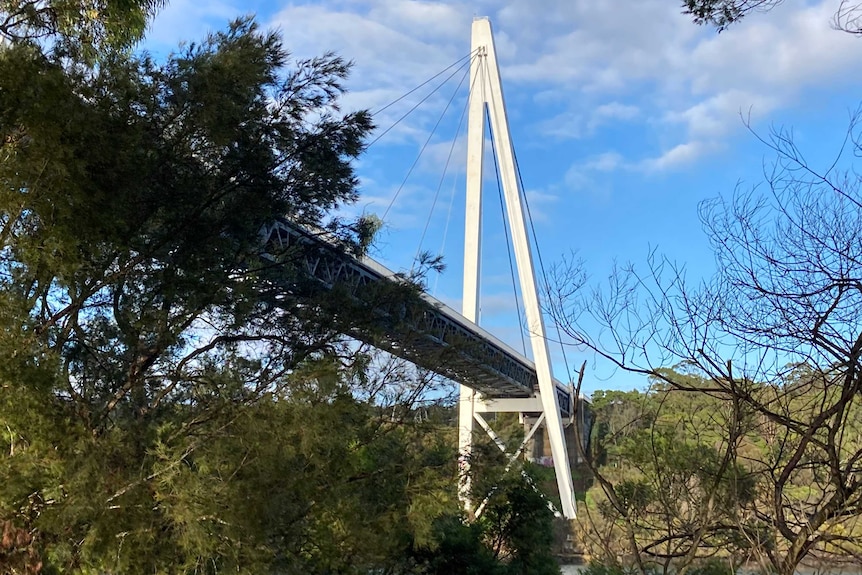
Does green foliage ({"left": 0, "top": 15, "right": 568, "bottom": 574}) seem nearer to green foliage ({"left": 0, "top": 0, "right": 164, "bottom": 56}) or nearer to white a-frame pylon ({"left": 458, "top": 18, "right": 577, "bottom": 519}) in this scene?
green foliage ({"left": 0, "top": 0, "right": 164, "bottom": 56})

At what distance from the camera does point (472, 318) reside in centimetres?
1220

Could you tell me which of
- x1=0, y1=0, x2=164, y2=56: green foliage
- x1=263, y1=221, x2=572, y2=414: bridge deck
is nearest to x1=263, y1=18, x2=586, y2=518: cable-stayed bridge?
x1=263, y1=221, x2=572, y2=414: bridge deck

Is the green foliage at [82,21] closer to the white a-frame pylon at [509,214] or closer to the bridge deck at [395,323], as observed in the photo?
the bridge deck at [395,323]

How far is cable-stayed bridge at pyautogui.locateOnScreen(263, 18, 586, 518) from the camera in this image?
540 cm

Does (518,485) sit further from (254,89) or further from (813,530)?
(813,530)

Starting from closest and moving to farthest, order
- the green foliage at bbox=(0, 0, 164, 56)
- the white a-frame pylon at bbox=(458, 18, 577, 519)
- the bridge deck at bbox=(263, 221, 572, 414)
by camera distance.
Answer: the green foliage at bbox=(0, 0, 164, 56) < the bridge deck at bbox=(263, 221, 572, 414) < the white a-frame pylon at bbox=(458, 18, 577, 519)

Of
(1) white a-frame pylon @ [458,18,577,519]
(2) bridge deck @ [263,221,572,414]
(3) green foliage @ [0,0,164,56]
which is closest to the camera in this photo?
(3) green foliage @ [0,0,164,56]

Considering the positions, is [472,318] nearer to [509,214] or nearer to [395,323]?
[509,214]

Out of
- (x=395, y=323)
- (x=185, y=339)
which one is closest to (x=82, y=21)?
(x=185, y=339)

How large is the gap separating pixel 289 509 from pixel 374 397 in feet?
4.07

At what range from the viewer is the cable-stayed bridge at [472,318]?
5.40 metres

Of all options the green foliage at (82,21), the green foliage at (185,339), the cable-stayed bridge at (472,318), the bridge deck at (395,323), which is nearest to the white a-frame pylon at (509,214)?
the cable-stayed bridge at (472,318)

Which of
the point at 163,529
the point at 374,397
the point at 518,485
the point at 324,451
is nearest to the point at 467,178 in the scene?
the point at 518,485

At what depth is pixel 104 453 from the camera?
3697 millimetres
